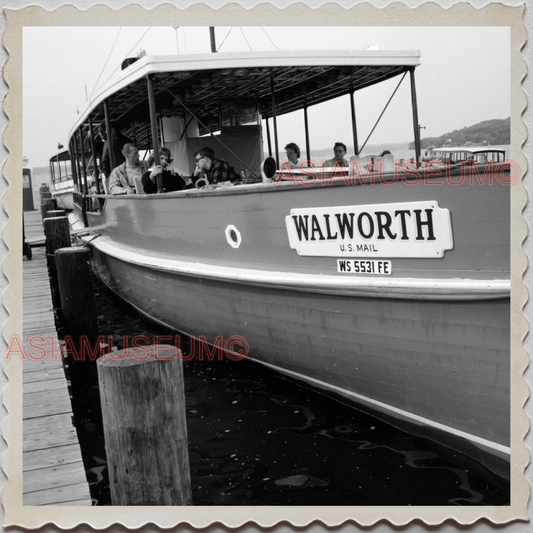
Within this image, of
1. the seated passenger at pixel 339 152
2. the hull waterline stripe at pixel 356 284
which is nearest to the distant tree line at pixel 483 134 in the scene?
the hull waterline stripe at pixel 356 284

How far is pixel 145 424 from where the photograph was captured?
2377 millimetres

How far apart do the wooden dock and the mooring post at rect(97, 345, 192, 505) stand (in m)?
0.24

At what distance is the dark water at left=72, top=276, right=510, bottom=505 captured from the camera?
331cm

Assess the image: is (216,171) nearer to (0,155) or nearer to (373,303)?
(373,303)

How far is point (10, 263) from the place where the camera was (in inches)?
111

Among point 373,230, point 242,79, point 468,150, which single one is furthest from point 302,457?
point 242,79

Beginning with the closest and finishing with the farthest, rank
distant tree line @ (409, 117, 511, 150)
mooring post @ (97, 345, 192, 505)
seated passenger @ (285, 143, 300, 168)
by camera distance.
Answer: mooring post @ (97, 345, 192, 505) → distant tree line @ (409, 117, 511, 150) → seated passenger @ (285, 143, 300, 168)

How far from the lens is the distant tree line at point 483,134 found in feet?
9.42

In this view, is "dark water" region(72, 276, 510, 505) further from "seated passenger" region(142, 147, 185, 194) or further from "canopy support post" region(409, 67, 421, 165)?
"canopy support post" region(409, 67, 421, 165)

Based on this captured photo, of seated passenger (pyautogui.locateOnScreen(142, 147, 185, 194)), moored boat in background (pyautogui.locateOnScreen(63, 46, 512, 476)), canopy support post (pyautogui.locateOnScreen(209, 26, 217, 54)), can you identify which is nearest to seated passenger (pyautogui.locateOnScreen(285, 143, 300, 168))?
moored boat in background (pyautogui.locateOnScreen(63, 46, 512, 476))

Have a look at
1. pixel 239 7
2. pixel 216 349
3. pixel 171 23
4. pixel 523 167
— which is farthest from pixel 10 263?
pixel 216 349

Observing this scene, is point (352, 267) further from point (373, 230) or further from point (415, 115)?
point (415, 115)

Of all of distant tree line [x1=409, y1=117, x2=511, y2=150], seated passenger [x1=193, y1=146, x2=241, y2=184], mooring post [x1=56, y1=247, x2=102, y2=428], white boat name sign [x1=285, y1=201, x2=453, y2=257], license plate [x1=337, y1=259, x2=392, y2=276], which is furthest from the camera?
seated passenger [x1=193, y1=146, x2=241, y2=184]

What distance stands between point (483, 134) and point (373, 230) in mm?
745
